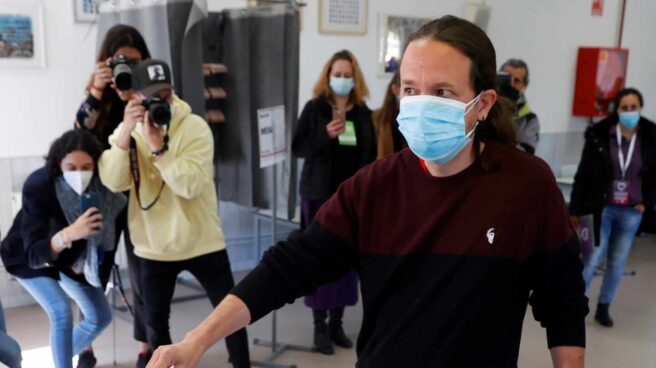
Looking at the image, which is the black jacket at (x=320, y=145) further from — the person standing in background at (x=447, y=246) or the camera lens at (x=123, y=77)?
the person standing in background at (x=447, y=246)

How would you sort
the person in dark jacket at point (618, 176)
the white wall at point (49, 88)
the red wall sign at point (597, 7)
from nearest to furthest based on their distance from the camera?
the white wall at point (49, 88) < the person in dark jacket at point (618, 176) < the red wall sign at point (597, 7)

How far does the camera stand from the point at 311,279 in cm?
127

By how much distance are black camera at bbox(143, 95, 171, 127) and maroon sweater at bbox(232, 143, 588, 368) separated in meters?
1.27

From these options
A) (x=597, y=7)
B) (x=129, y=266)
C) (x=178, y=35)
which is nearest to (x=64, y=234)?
(x=129, y=266)

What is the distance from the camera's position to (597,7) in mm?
6805

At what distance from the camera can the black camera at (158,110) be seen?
2354 mm

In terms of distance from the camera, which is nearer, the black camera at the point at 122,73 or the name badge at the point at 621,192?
the black camera at the point at 122,73

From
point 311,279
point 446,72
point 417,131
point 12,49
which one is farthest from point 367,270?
point 12,49

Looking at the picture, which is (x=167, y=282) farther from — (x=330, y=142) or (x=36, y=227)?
(x=330, y=142)

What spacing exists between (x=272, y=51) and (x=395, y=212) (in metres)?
2.49

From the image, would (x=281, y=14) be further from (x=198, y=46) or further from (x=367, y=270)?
(x=367, y=270)

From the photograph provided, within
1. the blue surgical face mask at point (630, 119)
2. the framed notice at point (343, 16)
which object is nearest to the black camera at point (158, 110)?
the framed notice at point (343, 16)

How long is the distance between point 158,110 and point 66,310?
3.41 ft

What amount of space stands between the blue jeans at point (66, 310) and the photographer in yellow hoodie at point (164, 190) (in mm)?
391
